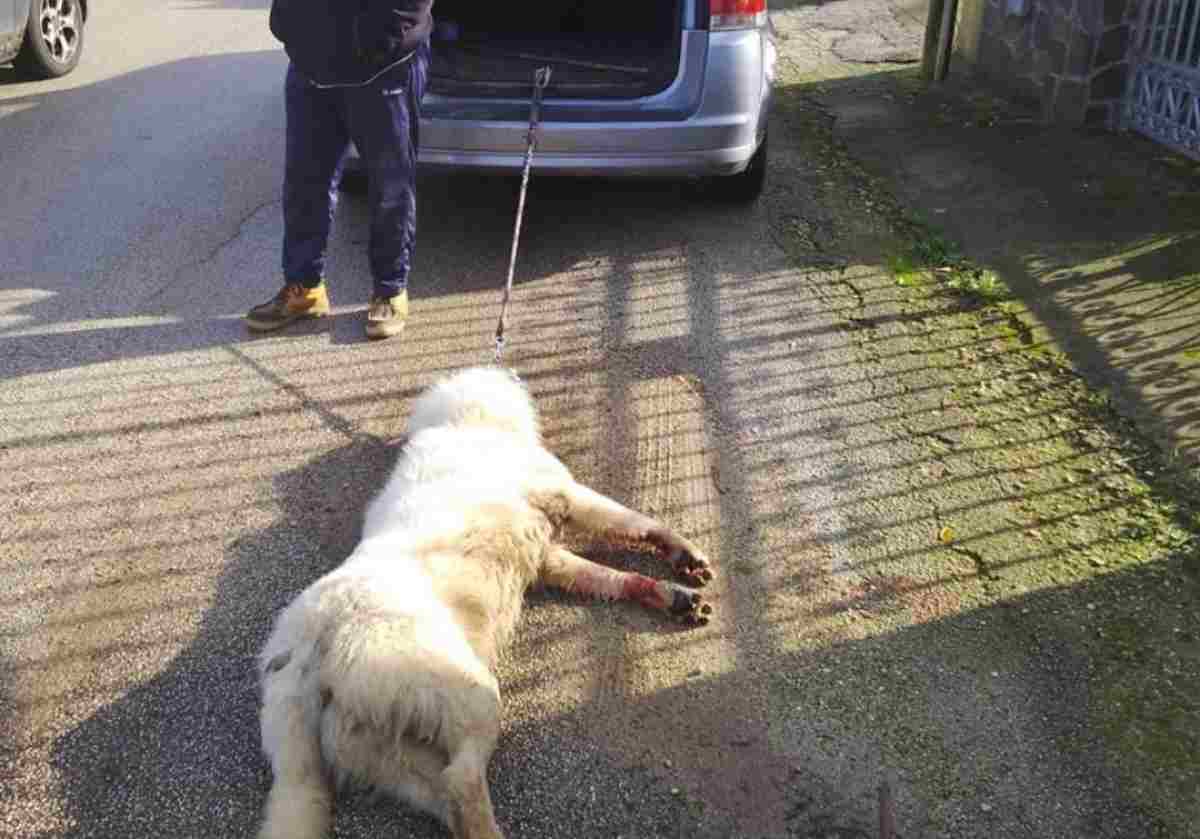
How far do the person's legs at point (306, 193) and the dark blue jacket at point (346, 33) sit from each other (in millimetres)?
148

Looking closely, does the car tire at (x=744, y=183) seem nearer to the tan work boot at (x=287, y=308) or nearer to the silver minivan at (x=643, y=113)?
the silver minivan at (x=643, y=113)

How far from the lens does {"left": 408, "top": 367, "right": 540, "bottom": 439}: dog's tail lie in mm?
3758

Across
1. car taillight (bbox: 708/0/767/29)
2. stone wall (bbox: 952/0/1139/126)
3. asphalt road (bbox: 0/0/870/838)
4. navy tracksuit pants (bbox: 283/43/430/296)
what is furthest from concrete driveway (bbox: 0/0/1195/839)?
stone wall (bbox: 952/0/1139/126)

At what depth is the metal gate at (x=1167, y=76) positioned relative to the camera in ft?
Answer: 22.5

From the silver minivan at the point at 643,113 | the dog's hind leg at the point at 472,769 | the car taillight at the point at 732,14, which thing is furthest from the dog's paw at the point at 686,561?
the car taillight at the point at 732,14

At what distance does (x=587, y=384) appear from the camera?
15.5 feet

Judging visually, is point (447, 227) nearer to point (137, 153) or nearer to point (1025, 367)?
point (137, 153)

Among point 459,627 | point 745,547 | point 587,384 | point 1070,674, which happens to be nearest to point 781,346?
point 587,384

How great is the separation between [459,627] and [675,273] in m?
3.24

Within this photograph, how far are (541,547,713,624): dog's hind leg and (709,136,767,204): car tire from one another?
348 cm

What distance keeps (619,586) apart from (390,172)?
242cm

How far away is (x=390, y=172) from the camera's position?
16.4 feet

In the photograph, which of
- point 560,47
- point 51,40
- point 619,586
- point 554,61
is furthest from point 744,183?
point 51,40

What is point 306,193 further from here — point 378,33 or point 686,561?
point 686,561
